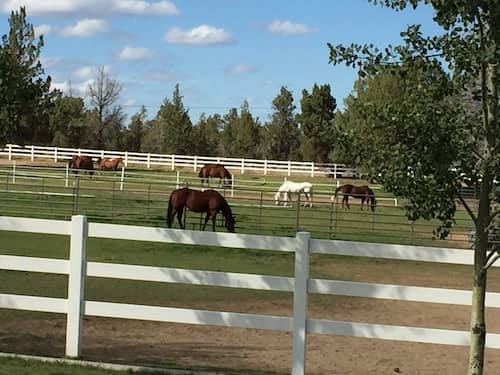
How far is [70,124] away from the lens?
6650cm

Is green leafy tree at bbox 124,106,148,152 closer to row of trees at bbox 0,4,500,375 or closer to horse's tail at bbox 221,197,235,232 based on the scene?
horse's tail at bbox 221,197,235,232

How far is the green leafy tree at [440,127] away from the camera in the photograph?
16.6 feet

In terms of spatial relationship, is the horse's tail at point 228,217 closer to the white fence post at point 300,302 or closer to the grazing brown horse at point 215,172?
the white fence post at point 300,302

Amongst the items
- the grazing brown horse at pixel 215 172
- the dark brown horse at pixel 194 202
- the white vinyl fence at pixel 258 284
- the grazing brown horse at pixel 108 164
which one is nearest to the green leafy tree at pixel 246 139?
the grazing brown horse at pixel 108 164

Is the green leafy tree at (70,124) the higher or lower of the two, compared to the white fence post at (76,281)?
higher

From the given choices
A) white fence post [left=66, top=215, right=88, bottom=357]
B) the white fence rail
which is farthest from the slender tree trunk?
the white fence rail

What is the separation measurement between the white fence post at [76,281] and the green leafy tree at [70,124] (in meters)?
58.4

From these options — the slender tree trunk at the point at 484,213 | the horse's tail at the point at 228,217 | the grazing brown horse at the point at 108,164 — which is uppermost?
the slender tree trunk at the point at 484,213

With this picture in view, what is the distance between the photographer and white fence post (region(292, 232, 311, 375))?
253 inches

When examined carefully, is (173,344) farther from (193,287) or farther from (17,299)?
(193,287)

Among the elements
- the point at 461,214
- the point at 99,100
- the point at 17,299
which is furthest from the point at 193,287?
the point at 99,100

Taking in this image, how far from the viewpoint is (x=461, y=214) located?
29.4 m

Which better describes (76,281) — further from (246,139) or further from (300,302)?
(246,139)

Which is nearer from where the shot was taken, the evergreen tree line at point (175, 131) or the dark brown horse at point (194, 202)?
the dark brown horse at point (194, 202)
